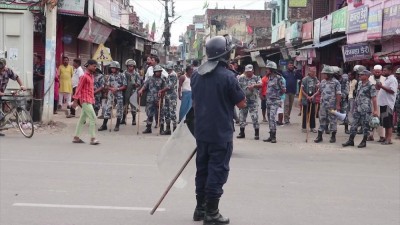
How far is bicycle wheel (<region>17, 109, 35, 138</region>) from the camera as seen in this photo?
11945 millimetres

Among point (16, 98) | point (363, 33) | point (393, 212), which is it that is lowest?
point (393, 212)

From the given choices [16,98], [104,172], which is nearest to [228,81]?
[104,172]

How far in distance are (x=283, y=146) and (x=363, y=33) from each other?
28.4 ft

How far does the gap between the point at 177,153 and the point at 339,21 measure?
1806 centimetres

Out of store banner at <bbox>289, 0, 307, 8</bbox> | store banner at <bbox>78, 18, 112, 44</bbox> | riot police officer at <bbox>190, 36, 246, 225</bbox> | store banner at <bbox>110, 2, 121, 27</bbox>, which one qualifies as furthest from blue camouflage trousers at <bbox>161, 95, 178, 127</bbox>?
store banner at <bbox>289, 0, 307, 8</bbox>

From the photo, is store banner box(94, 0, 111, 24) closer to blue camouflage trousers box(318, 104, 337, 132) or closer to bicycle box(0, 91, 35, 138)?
bicycle box(0, 91, 35, 138)

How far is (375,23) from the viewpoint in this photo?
704 inches

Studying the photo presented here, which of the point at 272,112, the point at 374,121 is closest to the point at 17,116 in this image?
the point at 272,112

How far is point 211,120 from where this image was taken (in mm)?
5375

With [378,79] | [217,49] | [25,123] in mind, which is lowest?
[25,123]

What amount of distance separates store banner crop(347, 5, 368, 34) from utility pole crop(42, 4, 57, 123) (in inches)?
415

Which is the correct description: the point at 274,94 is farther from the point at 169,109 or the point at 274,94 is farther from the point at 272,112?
the point at 169,109

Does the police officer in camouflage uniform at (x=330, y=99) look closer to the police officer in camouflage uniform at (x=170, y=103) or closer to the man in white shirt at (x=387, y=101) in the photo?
the man in white shirt at (x=387, y=101)

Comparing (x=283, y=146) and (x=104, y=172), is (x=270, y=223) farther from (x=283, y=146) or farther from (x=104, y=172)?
(x=283, y=146)
